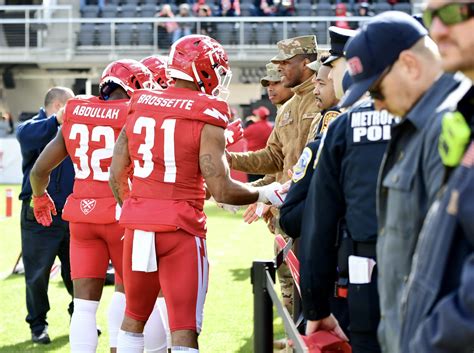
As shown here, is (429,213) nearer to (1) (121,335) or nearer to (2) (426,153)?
(2) (426,153)

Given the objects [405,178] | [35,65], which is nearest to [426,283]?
[405,178]

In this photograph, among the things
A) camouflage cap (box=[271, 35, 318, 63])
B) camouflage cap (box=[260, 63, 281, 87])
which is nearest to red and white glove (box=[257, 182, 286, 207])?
camouflage cap (box=[271, 35, 318, 63])

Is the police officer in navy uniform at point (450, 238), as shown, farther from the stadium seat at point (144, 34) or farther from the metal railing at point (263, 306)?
the stadium seat at point (144, 34)

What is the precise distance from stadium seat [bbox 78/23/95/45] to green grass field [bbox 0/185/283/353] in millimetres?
15548

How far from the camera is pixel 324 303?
4.06 m

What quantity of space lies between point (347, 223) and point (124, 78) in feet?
8.95

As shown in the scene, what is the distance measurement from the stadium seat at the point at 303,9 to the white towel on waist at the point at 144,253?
88.4ft

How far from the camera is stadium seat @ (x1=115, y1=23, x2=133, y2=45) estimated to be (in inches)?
1198

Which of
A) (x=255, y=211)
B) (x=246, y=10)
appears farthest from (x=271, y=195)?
(x=246, y=10)

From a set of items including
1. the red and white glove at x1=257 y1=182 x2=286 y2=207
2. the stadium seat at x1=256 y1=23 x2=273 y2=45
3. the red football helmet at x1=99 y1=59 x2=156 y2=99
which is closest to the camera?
the red and white glove at x1=257 y1=182 x2=286 y2=207

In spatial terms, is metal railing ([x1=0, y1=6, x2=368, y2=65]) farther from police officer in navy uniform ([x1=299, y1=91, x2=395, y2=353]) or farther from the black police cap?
police officer in navy uniform ([x1=299, y1=91, x2=395, y2=353])

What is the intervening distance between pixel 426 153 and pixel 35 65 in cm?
3126

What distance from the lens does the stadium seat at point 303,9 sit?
1244 inches

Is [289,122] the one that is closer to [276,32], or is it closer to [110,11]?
[276,32]
